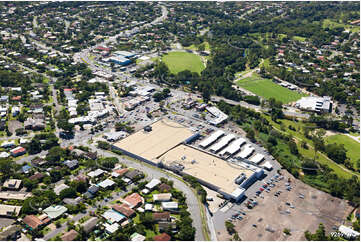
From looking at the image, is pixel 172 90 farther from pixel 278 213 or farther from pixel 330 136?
pixel 278 213

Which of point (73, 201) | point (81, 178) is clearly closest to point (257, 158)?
point (81, 178)

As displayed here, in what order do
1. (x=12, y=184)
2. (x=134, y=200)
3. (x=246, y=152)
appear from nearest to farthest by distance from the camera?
1. (x=134, y=200)
2. (x=12, y=184)
3. (x=246, y=152)

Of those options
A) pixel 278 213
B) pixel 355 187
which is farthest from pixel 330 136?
pixel 278 213

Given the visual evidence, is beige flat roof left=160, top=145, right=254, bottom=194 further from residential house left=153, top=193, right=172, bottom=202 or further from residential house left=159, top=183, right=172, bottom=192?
residential house left=153, top=193, right=172, bottom=202

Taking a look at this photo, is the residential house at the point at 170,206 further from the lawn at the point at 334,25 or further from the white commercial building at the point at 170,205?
the lawn at the point at 334,25

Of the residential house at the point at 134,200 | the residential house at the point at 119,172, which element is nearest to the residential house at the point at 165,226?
the residential house at the point at 134,200

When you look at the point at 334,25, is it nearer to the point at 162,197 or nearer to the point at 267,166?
the point at 267,166
